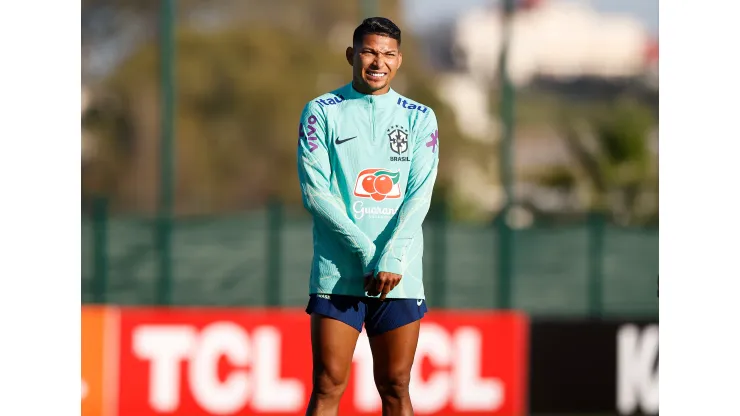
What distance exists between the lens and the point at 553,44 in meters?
41.3

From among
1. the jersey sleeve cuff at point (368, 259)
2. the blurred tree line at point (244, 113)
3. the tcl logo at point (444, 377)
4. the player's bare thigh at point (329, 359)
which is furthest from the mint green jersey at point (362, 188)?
the blurred tree line at point (244, 113)

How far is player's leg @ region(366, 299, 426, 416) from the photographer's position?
5227 millimetres

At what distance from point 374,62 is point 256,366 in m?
5.68

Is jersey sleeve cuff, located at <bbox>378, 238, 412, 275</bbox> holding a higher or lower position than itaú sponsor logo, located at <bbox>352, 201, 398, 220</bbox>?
lower

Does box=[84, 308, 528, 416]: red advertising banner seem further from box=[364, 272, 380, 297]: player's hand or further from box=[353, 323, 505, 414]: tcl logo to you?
box=[364, 272, 380, 297]: player's hand

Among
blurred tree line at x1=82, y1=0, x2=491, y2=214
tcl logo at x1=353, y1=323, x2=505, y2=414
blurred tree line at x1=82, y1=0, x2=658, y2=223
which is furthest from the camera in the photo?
blurred tree line at x1=82, y1=0, x2=658, y2=223

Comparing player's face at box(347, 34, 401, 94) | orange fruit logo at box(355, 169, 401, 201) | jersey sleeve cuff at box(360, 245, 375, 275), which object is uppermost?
player's face at box(347, 34, 401, 94)

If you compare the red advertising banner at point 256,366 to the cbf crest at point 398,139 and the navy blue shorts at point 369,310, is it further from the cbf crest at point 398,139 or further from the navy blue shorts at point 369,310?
the cbf crest at point 398,139

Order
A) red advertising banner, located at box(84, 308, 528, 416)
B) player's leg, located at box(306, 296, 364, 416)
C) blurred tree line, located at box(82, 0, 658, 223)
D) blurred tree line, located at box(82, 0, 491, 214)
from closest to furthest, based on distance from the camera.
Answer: player's leg, located at box(306, 296, 364, 416)
red advertising banner, located at box(84, 308, 528, 416)
blurred tree line, located at box(82, 0, 491, 214)
blurred tree line, located at box(82, 0, 658, 223)

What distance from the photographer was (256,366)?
34.2ft

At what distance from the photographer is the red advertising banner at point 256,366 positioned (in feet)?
33.8

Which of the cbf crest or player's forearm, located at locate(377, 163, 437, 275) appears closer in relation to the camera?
player's forearm, located at locate(377, 163, 437, 275)

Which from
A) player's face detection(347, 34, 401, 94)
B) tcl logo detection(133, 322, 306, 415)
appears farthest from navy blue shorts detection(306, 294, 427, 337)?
tcl logo detection(133, 322, 306, 415)
